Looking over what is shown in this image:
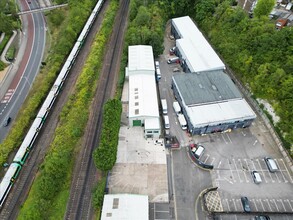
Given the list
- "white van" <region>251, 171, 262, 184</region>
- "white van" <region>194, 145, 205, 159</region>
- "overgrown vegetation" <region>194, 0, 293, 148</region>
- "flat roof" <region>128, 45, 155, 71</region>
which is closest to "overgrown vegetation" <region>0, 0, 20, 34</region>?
"flat roof" <region>128, 45, 155, 71</region>

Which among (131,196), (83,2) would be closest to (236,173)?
(131,196)

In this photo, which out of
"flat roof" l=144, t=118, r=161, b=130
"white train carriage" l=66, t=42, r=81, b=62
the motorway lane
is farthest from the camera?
"white train carriage" l=66, t=42, r=81, b=62

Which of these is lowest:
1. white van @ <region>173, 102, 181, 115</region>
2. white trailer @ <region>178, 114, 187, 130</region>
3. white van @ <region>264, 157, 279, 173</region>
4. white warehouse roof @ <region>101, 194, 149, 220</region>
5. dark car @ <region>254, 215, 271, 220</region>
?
dark car @ <region>254, 215, 271, 220</region>

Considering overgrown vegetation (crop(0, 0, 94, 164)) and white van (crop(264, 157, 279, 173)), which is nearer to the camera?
white van (crop(264, 157, 279, 173))

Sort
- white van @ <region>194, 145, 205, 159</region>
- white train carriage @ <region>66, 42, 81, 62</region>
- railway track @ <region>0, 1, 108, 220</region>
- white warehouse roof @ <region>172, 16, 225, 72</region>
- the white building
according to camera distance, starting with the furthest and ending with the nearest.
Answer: white train carriage @ <region>66, 42, 81, 62</region> < white warehouse roof @ <region>172, 16, 225, 72</region> < the white building < white van @ <region>194, 145, 205, 159</region> < railway track @ <region>0, 1, 108, 220</region>

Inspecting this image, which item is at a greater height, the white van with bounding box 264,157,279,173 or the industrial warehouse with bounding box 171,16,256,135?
the industrial warehouse with bounding box 171,16,256,135

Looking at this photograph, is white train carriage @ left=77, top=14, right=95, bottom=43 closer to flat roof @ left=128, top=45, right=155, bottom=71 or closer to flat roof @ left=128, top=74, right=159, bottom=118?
flat roof @ left=128, top=45, right=155, bottom=71
